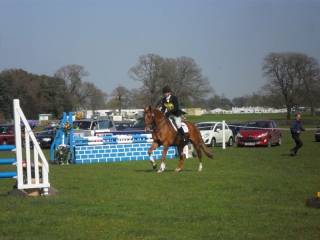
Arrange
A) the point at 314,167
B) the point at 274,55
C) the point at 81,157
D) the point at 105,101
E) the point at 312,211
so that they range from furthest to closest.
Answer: the point at 105,101 < the point at 274,55 < the point at 81,157 < the point at 314,167 < the point at 312,211

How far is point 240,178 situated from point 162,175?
2249mm

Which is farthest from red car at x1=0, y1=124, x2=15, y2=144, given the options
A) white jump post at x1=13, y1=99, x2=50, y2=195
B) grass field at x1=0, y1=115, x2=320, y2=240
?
white jump post at x1=13, y1=99, x2=50, y2=195

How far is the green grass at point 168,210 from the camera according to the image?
8.07 metres

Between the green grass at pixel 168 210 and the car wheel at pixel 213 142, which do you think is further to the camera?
the car wheel at pixel 213 142

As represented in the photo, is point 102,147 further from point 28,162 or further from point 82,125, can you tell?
point 28,162

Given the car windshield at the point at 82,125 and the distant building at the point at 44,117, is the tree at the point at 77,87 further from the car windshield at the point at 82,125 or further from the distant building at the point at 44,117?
the car windshield at the point at 82,125

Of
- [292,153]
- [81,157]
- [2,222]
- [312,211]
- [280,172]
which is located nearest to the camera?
[2,222]

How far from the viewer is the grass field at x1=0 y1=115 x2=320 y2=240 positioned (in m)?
8.07

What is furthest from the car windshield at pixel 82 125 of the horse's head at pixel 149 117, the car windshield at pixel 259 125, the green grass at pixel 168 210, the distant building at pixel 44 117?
the distant building at pixel 44 117

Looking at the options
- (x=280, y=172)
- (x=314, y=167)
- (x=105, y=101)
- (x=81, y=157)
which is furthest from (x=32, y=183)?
(x=105, y=101)

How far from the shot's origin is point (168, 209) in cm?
999

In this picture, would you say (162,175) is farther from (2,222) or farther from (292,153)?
(292,153)

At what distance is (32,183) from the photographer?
12062mm

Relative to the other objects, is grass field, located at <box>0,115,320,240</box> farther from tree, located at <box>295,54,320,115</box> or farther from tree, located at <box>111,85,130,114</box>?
tree, located at <box>111,85,130,114</box>
